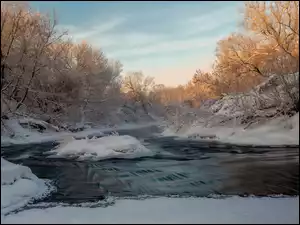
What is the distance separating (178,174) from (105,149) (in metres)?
7.54

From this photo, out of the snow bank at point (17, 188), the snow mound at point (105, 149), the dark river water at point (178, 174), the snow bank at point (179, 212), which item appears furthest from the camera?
the snow mound at point (105, 149)

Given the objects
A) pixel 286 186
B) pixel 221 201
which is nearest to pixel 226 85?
pixel 286 186

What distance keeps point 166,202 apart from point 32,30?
50.5 ft

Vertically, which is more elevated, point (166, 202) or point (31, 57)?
point (31, 57)

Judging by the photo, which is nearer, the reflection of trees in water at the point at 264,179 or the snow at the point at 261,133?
the reflection of trees in water at the point at 264,179

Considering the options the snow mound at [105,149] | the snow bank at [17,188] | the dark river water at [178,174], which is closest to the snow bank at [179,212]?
the snow bank at [17,188]

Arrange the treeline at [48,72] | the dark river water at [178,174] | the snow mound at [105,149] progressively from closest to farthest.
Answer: the dark river water at [178,174]
the treeline at [48,72]
the snow mound at [105,149]

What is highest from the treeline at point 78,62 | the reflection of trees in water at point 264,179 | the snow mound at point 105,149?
the treeline at point 78,62

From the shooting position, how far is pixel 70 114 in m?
40.2

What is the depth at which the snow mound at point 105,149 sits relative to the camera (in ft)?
60.3

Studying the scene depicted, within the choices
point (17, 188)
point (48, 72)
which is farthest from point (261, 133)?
point (48, 72)

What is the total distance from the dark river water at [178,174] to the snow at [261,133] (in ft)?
2.49

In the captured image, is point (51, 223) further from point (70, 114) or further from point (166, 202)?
point (70, 114)

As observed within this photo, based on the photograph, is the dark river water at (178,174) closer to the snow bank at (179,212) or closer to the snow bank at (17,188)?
the snow bank at (17,188)
